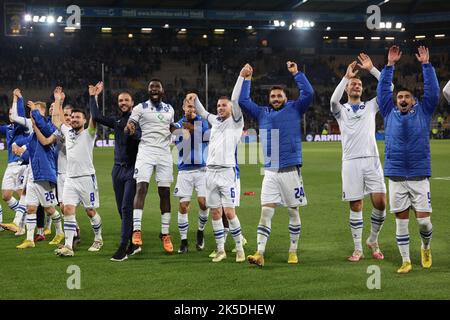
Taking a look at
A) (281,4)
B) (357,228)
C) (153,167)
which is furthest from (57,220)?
(281,4)

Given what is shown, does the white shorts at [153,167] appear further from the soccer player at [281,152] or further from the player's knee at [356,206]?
the player's knee at [356,206]

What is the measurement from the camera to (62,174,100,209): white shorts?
10367 millimetres

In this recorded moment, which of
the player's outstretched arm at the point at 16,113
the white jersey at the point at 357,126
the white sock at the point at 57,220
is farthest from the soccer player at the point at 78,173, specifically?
the white jersey at the point at 357,126

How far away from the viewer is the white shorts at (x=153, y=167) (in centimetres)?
1006

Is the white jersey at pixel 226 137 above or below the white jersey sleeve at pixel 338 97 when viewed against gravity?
below

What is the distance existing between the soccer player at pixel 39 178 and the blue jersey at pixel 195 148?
220cm

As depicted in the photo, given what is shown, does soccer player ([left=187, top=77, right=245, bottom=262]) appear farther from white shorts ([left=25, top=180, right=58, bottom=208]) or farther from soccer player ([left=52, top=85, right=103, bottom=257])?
white shorts ([left=25, top=180, right=58, bottom=208])

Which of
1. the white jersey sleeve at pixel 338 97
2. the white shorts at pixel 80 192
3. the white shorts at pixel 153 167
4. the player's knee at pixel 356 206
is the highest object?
the white jersey sleeve at pixel 338 97

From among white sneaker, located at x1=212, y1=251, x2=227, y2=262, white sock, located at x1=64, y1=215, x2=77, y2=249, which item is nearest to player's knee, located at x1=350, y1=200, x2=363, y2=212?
white sneaker, located at x1=212, y1=251, x2=227, y2=262

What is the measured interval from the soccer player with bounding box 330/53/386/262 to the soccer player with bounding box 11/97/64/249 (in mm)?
4624

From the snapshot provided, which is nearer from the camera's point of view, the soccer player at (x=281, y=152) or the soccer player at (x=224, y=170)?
the soccer player at (x=281, y=152)

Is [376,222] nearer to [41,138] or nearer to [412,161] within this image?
[412,161]
